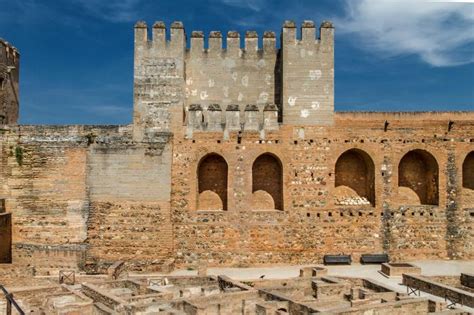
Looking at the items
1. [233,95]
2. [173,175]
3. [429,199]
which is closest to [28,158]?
[173,175]

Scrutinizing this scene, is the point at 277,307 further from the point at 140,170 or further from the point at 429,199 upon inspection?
the point at 429,199

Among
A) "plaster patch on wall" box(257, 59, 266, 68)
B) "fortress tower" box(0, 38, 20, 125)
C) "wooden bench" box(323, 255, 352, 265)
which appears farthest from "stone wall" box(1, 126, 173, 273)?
"wooden bench" box(323, 255, 352, 265)

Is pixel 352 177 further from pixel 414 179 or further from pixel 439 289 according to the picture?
pixel 439 289

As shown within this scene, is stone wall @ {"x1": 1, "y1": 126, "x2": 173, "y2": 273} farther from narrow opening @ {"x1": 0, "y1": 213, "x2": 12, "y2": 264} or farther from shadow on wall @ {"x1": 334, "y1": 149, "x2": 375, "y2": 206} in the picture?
shadow on wall @ {"x1": 334, "y1": 149, "x2": 375, "y2": 206}

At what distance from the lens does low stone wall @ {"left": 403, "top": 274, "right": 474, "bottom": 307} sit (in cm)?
1388

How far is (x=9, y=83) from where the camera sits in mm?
22297

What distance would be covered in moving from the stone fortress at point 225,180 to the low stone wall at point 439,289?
12.2ft

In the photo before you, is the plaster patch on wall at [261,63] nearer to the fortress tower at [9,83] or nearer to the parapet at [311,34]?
the parapet at [311,34]

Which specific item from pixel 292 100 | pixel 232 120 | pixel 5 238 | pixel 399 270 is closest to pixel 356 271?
pixel 399 270

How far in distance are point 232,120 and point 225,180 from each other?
243cm

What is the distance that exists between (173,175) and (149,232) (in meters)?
2.30

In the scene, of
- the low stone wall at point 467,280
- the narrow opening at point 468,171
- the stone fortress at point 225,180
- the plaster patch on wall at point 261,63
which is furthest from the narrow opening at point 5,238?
the narrow opening at point 468,171

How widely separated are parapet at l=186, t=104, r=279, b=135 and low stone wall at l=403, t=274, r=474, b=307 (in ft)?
24.2

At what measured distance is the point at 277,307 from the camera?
13.1 metres
